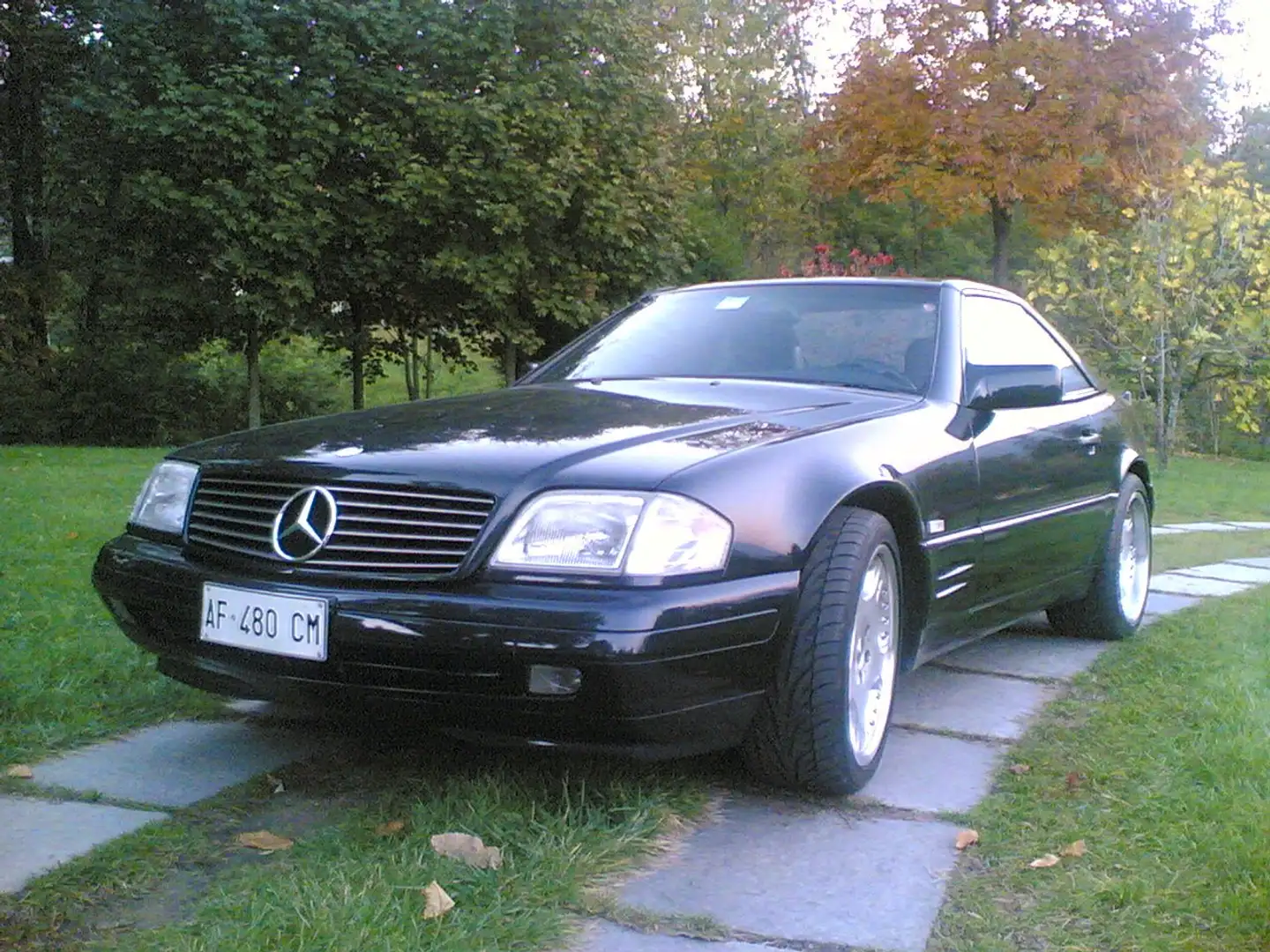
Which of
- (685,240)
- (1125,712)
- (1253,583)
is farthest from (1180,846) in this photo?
(685,240)

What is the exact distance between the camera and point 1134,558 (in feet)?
17.6

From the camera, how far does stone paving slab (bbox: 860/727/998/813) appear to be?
10.2 ft

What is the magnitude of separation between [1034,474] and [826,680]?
1643 millimetres

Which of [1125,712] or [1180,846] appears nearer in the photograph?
[1180,846]

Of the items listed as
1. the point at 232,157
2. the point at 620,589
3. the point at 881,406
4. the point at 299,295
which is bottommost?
the point at 620,589

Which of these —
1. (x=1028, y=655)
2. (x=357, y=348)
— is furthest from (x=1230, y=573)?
(x=357, y=348)

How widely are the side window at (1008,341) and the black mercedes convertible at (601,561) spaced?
1.18ft

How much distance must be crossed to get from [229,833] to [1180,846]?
199 cm

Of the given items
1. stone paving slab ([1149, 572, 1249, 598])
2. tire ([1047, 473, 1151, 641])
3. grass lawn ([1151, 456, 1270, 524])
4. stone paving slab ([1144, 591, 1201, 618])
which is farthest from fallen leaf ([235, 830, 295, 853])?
grass lawn ([1151, 456, 1270, 524])

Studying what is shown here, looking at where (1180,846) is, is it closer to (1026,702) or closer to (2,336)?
(1026,702)

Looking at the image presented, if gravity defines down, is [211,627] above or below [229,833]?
above

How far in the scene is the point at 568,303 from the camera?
1391 centimetres

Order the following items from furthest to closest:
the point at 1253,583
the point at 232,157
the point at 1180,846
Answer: the point at 232,157
the point at 1253,583
the point at 1180,846

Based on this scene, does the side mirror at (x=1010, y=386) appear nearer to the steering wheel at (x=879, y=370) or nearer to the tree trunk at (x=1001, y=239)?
the steering wheel at (x=879, y=370)
